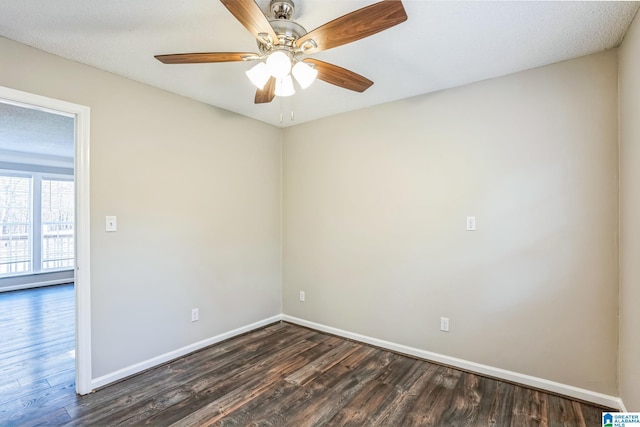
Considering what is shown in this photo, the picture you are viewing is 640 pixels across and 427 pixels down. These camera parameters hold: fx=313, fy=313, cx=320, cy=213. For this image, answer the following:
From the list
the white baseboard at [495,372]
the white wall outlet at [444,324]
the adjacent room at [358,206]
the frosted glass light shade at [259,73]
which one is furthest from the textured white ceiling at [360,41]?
the white baseboard at [495,372]

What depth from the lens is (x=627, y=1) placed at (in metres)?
1.63

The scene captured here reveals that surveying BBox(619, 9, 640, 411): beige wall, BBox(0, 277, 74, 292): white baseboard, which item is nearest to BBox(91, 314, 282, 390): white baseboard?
BBox(619, 9, 640, 411): beige wall

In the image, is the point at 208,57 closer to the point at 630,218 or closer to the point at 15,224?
the point at 630,218

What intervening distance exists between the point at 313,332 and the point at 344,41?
3.00 meters

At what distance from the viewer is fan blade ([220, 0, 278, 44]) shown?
1.26 m

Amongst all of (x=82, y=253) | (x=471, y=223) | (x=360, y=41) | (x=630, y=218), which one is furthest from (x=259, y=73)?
(x=630, y=218)

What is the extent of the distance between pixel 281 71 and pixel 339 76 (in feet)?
1.56

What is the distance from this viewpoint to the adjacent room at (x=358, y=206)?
186 cm

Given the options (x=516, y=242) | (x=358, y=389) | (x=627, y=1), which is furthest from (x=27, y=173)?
(x=627, y=1)

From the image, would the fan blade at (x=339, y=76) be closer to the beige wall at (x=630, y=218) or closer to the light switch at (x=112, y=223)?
the beige wall at (x=630, y=218)

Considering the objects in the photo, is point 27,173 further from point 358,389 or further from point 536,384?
point 536,384

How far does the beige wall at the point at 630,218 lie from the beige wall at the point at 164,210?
314cm

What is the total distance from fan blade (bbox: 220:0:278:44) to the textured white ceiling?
0.27 metres

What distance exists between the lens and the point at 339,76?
1.89 meters
